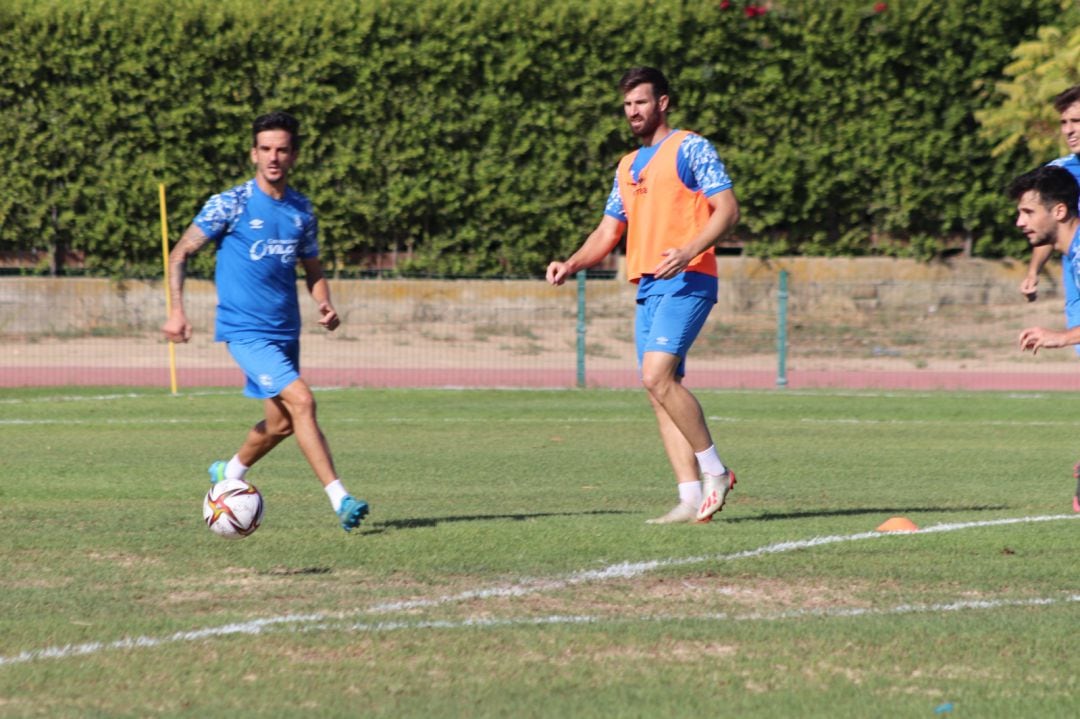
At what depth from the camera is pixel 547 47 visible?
938 inches

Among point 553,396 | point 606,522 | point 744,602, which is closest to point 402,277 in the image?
point 553,396

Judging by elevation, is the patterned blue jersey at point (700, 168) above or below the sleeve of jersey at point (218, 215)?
above

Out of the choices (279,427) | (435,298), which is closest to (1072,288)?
(279,427)

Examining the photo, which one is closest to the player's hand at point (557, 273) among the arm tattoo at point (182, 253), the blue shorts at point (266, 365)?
the blue shorts at point (266, 365)

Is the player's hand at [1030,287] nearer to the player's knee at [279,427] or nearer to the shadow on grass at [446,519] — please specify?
the shadow on grass at [446,519]

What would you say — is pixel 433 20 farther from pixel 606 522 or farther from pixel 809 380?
pixel 606 522

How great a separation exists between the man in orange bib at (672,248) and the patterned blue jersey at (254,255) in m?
1.36

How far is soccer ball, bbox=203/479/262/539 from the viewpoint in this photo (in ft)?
25.5

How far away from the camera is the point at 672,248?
8.44m

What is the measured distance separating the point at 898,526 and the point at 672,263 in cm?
173

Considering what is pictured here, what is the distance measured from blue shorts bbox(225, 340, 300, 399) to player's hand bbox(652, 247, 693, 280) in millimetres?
1779

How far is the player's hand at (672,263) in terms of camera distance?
8148 millimetres

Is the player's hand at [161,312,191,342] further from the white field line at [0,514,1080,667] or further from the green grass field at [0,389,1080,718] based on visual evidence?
the white field line at [0,514,1080,667]

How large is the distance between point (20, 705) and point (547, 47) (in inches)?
768
